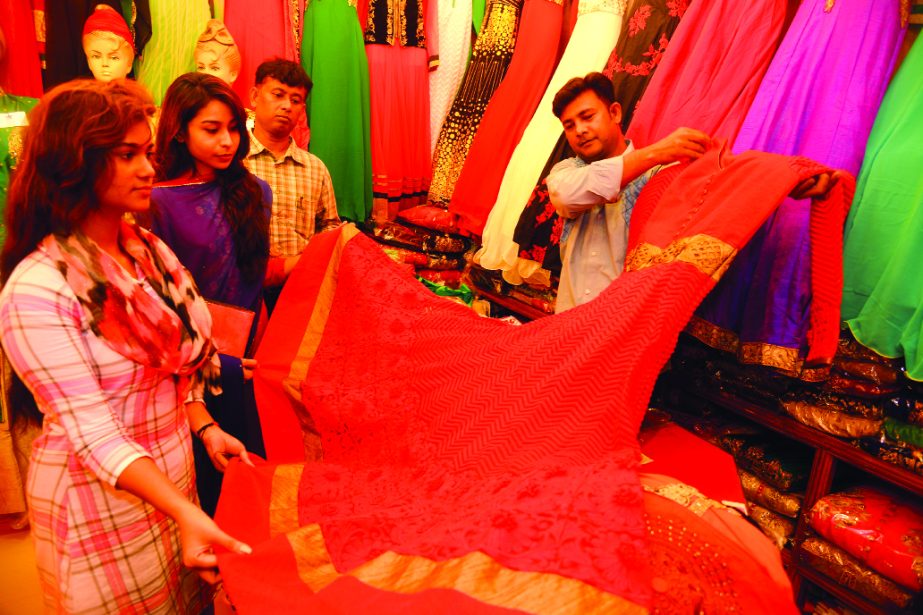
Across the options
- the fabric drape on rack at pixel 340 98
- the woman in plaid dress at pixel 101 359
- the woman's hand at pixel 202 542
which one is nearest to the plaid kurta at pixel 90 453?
the woman in plaid dress at pixel 101 359

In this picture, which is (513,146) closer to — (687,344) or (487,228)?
(487,228)

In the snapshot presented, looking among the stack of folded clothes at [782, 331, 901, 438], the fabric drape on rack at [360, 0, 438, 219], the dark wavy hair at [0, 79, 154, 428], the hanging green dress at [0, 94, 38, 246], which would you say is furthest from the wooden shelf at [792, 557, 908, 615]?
the hanging green dress at [0, 94, 38, 246]

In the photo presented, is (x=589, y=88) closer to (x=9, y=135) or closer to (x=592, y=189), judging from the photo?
(x=592, y=189)

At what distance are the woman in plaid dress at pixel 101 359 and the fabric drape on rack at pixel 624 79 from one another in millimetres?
1339

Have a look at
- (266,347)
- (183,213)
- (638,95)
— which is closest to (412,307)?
(266,347)

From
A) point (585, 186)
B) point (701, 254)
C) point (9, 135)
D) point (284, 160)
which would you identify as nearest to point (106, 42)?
point (9, 135)

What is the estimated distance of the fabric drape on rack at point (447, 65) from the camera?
321 cm

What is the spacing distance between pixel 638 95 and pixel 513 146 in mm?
686

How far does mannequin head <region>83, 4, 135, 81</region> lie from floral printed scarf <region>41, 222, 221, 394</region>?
1591mm

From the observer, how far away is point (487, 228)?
2670 mm

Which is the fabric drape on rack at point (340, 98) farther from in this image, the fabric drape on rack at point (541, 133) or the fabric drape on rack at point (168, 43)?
the fabric drape on rack at point (541, 133)

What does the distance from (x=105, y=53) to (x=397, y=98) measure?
133 cm

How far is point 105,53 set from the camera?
98.1 inches

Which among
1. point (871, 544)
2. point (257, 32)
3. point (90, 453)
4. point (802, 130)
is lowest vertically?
point (871, 544)
